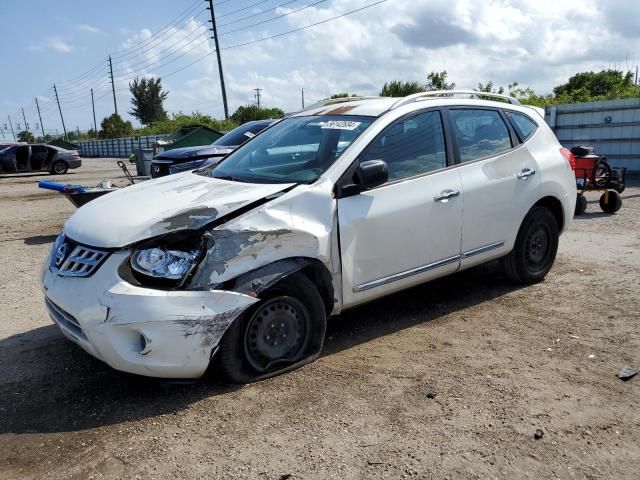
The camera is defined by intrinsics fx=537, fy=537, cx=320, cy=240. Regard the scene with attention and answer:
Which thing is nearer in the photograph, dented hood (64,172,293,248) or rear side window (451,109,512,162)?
dented hood (64,172,293,248)

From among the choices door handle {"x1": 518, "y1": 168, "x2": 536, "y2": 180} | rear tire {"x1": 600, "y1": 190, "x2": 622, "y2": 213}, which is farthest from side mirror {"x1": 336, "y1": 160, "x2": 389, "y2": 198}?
rear tire {"x1": 600, "y1": 190, "x2": 622, "y2": 213}

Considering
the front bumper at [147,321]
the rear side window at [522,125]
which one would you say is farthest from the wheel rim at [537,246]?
the front bumper at [147,321]

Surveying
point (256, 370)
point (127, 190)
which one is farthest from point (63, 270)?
point (256, 370)

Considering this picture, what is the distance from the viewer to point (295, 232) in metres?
3.42

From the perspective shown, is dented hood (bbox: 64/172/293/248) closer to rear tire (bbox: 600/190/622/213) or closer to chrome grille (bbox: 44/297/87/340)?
chrome grille (bbox: 44/297/87/340)

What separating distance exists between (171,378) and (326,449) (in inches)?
41.3

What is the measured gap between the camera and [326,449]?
9.08 ft

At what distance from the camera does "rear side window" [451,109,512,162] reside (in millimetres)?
4523

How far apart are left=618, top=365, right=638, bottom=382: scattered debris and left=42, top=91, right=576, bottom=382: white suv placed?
142cm

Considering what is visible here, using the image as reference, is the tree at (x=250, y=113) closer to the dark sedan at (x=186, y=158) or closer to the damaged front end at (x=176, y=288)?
the dark sedan at (x=186, y=158)

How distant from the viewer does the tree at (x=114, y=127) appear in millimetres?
68875

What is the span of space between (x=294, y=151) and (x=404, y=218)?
3.29 ft

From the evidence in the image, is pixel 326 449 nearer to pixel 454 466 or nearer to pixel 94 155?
pixel 454 466

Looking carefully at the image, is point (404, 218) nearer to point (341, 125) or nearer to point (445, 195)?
point (445, 195)
